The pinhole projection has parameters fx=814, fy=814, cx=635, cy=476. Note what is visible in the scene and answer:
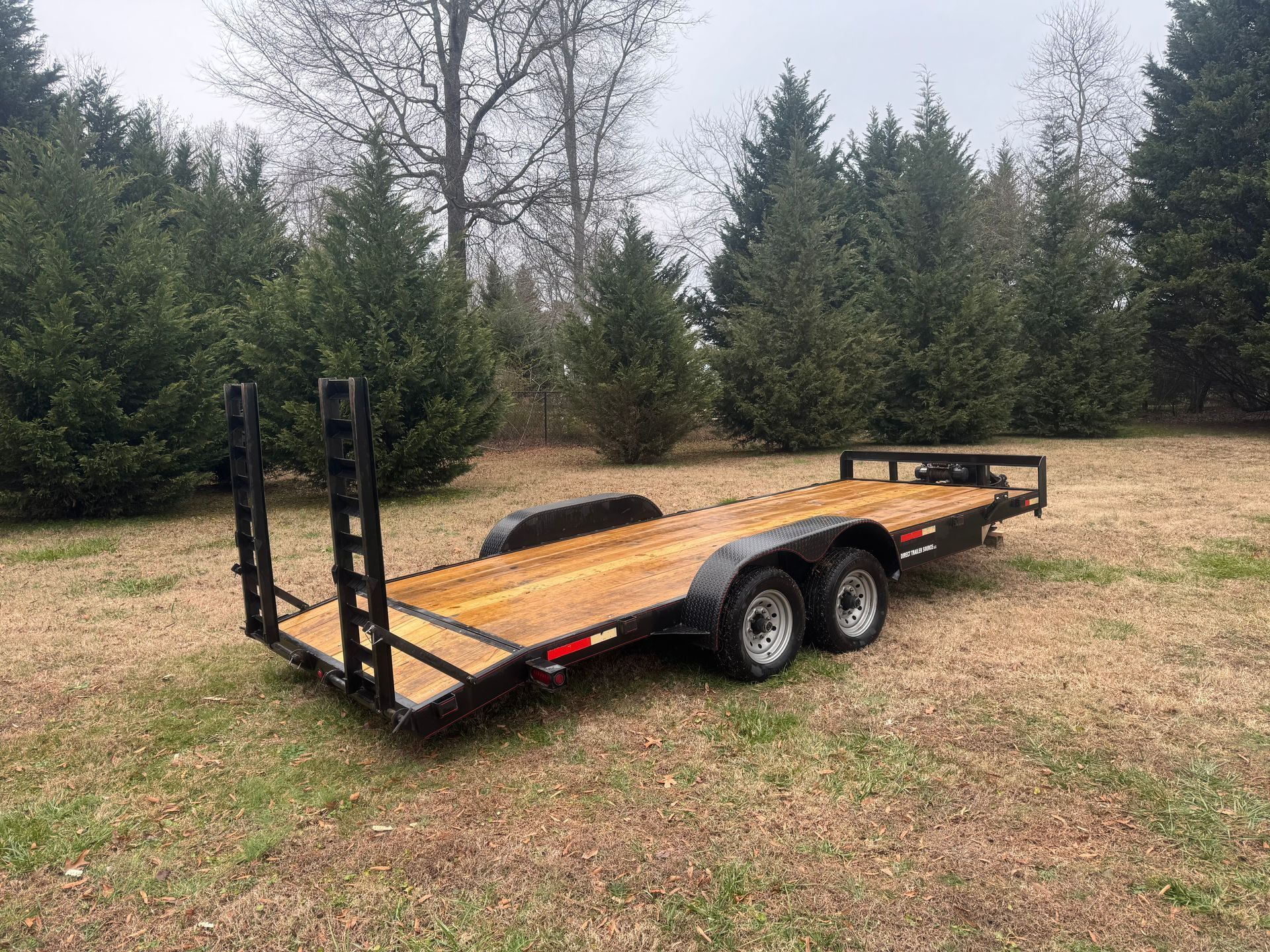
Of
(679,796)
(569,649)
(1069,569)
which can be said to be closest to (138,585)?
(569,649)

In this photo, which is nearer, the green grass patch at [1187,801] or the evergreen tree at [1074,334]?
the green grass patch at [1187,801]

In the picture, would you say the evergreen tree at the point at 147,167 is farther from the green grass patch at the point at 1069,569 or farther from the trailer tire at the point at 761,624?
the green grass patch at the point at 1069,569

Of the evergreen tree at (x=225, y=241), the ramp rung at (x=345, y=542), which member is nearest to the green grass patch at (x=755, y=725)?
the ramp rung at (x=345, y=542)

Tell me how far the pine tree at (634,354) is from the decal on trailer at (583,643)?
1187 centimetres

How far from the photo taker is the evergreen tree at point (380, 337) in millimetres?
10914

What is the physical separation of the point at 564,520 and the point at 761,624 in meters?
1.97

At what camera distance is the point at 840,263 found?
17.7m

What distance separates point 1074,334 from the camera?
1945 centimetres

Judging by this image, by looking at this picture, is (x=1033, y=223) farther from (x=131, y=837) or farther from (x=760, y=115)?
(x=131, y=837)

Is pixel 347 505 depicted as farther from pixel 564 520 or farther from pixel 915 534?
pixel 915 534

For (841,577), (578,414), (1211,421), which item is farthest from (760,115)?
(841,577)

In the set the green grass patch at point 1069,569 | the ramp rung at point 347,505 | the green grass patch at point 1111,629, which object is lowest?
the green grass patch at point 1111,629

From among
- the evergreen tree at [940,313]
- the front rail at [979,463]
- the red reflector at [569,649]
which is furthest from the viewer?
the evergreen tree at [940,313]

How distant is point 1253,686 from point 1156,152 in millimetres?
20885
